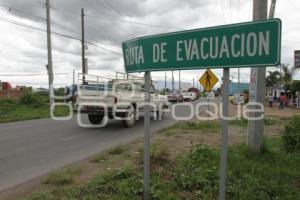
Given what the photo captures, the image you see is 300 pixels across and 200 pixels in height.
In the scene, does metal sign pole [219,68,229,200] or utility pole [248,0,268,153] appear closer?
metal sign pole [219,68,229,200]

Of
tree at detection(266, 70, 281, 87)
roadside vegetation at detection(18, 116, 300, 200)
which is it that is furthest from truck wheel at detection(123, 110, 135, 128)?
tree at detection(266, 70, 281, 87)

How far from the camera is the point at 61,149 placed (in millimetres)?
8430

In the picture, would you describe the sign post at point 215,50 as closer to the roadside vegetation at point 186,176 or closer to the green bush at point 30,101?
the roadside vegetation at point 186,176

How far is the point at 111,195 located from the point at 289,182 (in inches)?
125

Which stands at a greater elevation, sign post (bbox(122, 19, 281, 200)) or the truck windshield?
sign post (bbox(122, 19, 281, 200))

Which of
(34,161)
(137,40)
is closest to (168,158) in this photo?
(34,161)

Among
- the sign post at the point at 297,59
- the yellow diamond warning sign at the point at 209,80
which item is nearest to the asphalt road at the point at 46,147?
the yellow diamond warning sign at the point at 209,80

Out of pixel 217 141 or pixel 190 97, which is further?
pixel 190 97

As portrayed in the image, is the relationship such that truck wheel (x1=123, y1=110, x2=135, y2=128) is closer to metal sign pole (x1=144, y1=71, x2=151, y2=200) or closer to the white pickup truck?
the white pickup truck

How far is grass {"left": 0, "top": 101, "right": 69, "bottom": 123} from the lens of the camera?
17142 mm

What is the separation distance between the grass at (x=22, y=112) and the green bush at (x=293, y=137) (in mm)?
13763

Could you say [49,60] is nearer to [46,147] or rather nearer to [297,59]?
[46,147]

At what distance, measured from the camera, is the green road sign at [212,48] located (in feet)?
9.56

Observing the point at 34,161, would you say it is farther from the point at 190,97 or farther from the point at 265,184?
the point at 190,97
